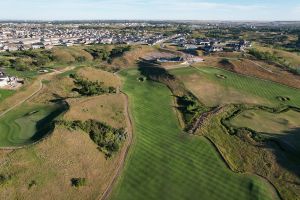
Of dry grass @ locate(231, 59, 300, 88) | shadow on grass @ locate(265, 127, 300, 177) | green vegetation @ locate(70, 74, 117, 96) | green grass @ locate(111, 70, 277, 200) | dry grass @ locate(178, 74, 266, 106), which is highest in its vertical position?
dry grass @ locate(231, 59, 300, 88)

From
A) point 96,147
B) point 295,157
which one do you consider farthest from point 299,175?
point 96,147

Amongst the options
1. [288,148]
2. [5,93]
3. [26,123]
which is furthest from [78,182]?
[5,93]

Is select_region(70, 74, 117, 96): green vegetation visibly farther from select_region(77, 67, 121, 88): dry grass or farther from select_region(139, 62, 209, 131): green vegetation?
select_region(139, 62, 209, 131): green vegetation

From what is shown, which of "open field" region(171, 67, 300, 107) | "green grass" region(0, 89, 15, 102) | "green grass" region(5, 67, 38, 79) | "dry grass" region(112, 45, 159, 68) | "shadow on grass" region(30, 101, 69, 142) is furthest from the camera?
"dry grass" region(112, 45, 159, 68)

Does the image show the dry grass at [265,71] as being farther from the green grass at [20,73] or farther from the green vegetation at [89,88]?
the green grass at [20,73]

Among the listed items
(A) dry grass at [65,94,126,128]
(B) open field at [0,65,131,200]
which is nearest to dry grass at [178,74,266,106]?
(A) dry grass at [65,94,126,128]

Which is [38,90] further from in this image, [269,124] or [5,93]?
[269,124]
